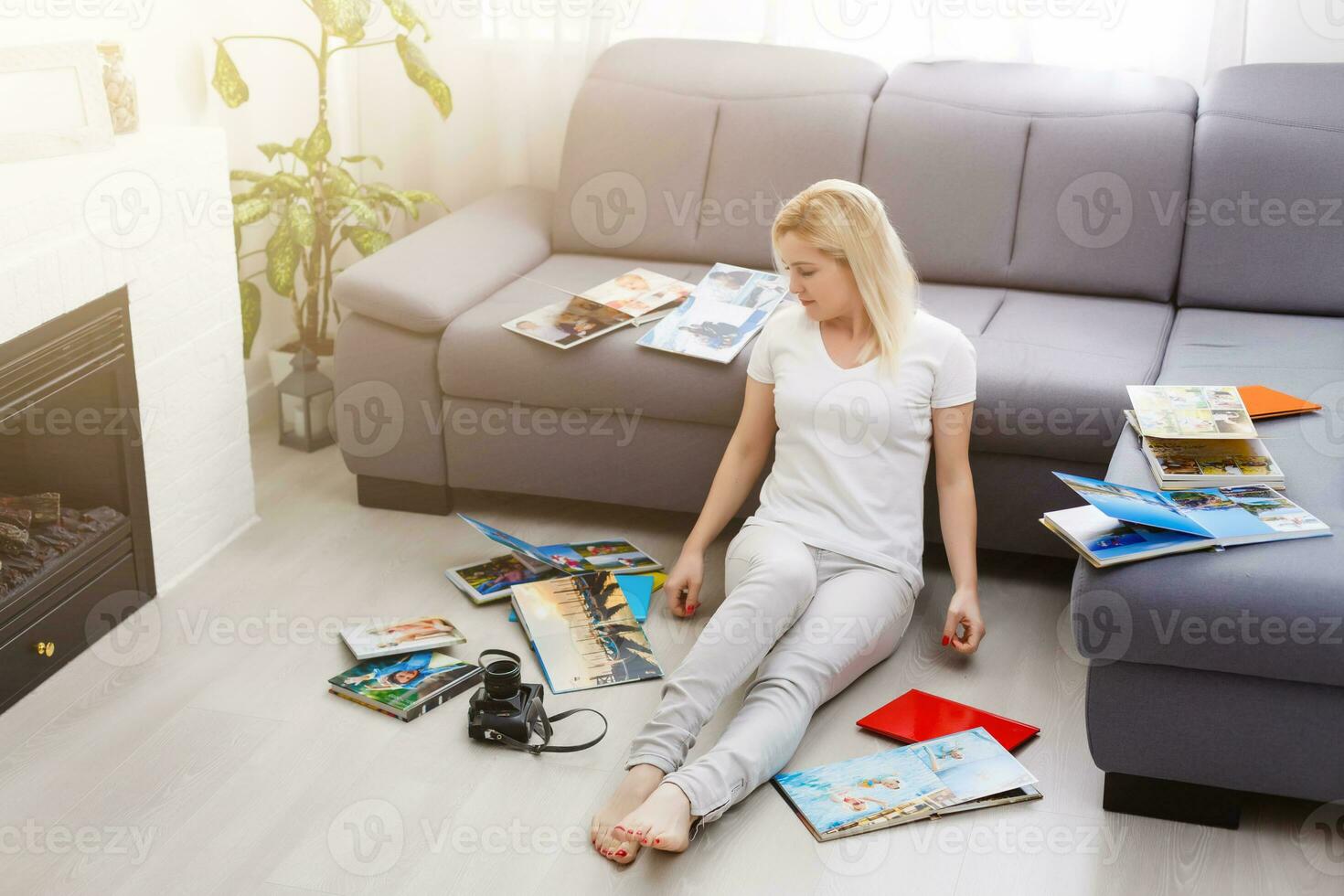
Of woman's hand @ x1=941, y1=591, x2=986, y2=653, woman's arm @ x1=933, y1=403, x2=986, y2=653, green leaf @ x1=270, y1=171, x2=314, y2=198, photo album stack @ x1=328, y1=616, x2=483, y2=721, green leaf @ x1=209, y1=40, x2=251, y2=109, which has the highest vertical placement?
green leaf @ x1=209, y1=40, x2=251, y2=109

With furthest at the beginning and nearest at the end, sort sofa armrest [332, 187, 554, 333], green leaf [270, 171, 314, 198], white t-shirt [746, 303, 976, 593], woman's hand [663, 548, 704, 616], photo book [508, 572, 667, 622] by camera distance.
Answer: green leaf [270, 171, 314, 198], sofa armrest [332, 187, 554, 333], photo book [508, 572, 667, 622], woman's hand [663, 548, 704, 616], white t-shirt [746, 303, 976, 593]

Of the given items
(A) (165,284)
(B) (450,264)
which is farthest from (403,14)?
(A) (165,284)

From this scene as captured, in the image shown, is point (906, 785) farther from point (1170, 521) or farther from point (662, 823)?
point (1170, 521)

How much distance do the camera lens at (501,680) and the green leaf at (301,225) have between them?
1378 millimetres

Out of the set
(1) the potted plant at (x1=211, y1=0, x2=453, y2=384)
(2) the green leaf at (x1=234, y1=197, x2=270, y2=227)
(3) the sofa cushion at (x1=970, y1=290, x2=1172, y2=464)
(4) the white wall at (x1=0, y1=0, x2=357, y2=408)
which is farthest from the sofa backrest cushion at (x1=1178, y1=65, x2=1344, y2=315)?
(4) the white wall at (x1=0, y1=0, x2=357, y2=408)

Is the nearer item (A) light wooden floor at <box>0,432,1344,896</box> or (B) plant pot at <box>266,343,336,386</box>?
(A) light wooden floor at <box>0,432,1344,896</box>

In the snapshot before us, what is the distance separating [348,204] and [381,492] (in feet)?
2.43

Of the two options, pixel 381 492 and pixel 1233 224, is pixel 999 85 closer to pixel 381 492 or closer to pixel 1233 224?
pixel 1233 224

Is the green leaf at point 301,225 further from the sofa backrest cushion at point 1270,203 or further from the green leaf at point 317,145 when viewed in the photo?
the sofa backrest cushion at point 1270,203

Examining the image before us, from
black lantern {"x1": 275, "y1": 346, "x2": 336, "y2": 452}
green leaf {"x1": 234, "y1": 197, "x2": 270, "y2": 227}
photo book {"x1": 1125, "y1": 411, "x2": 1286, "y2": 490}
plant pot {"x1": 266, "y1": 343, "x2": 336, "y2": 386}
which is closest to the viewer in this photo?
photo book {"x1": 1125, "y1": 411, "x2": 1286, "y2": 490}

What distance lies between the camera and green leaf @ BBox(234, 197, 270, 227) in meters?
3.04

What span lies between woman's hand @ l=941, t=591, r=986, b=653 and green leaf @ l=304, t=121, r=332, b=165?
1888mm

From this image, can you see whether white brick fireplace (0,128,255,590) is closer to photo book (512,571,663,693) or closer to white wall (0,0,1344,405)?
white wall (0,0,1344,405)

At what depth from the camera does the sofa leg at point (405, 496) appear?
2.95 m
